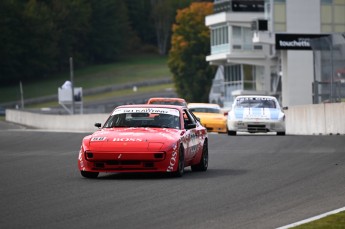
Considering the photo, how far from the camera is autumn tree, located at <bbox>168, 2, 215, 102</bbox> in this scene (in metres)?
124

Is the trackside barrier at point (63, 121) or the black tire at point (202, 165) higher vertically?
the black tire at point (202, 165)

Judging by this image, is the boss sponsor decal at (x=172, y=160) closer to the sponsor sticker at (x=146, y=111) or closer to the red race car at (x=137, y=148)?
the red race car at (x=137, y=148)

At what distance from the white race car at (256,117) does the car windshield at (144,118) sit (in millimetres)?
18914

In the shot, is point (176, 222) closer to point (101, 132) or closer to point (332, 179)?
point (332, 179)

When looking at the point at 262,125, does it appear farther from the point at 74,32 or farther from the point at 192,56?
the point at 74,32

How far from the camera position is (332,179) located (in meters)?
17.4

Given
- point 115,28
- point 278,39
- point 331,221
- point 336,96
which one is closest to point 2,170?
point 331,221

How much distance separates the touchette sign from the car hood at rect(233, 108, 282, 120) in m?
39.8

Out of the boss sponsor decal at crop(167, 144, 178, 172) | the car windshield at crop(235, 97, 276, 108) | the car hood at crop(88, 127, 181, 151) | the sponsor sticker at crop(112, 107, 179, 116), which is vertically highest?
the sponsor sticker at crop(112, 107, 179, 116)

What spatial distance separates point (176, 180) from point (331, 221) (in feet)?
20.7

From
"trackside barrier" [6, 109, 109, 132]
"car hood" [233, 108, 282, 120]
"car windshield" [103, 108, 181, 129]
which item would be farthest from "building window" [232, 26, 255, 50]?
"car windshield" [103, 108, 181, 129]

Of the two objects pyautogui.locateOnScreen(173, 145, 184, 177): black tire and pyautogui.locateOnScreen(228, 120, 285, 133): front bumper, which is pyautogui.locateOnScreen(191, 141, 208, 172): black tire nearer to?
pyautogui.locateOnScreen(173, 145, 184, 177): black tire

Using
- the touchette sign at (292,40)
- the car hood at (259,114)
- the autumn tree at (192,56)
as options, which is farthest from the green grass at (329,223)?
the autumn tree at (192,56)

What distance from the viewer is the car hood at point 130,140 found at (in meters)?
18.5
